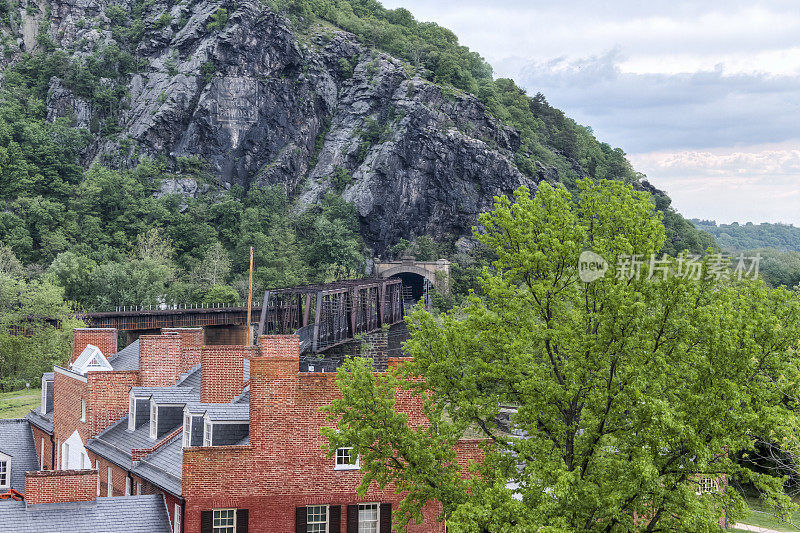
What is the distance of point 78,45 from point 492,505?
529 feet

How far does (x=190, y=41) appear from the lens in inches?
5906

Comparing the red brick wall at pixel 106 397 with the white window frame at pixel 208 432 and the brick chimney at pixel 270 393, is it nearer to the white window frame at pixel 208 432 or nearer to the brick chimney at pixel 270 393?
the white window frame at pixel 208 432

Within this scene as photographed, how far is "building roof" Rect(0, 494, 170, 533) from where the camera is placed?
2055 centimetres

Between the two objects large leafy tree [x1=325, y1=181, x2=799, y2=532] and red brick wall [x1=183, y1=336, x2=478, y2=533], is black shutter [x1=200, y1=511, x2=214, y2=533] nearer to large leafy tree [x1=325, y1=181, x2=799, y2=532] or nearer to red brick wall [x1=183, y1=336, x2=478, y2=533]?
red brick wall [x1=183, y1=336, x2=478, y2=533]

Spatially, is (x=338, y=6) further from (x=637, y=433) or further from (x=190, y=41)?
(x=637, y=433)

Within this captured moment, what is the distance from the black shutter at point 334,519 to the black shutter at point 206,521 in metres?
3.34

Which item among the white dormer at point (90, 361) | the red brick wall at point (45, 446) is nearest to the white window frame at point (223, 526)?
the white dormer at point (90, 361)

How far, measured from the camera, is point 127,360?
121 ft

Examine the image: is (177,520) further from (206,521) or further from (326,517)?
(326,517)

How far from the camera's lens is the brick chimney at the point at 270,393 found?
872 inches

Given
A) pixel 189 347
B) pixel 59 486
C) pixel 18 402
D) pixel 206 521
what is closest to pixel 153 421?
pixel 59 486

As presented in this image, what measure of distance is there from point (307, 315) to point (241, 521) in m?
53.0

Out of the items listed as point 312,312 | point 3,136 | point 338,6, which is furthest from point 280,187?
point 338,6

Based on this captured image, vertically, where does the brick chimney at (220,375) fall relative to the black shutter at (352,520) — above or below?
above
